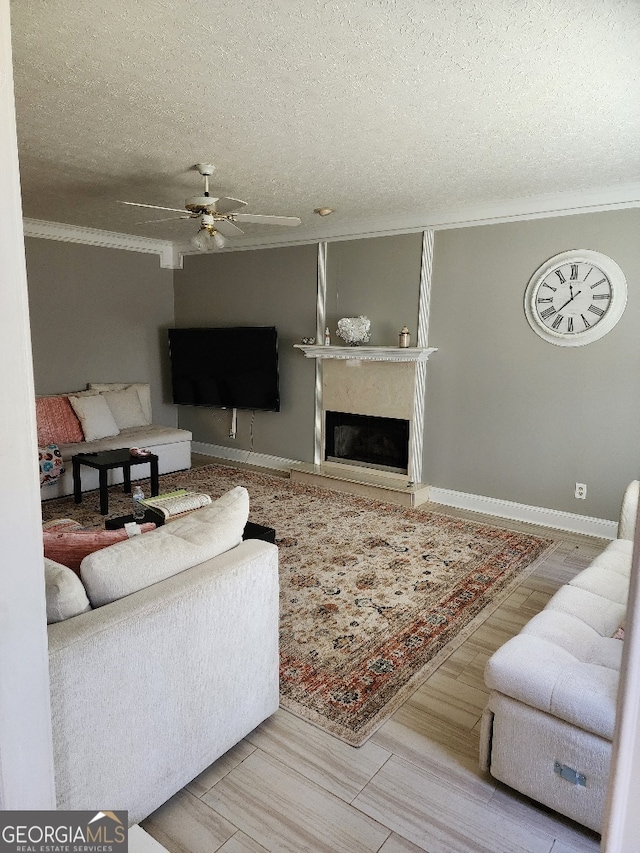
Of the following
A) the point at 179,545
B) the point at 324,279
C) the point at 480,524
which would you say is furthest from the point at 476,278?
the point at 179,545

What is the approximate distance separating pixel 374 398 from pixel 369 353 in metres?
0.45

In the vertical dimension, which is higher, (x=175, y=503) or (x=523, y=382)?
(x=523, y=382)

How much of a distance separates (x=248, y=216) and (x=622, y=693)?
345cm

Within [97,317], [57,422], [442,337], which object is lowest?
[57,422]

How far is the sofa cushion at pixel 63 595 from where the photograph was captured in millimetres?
1514

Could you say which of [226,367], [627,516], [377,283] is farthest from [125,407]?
[627,516]

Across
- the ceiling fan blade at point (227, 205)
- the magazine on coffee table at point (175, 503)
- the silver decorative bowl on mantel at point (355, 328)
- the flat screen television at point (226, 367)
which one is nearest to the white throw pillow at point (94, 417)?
the flat screen television at point (226, 367)

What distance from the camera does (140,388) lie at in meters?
6.38

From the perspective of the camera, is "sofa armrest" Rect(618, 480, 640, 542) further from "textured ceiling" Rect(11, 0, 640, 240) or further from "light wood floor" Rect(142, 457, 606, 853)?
"textured ceiling" Rect(11, 0, 640, 240)

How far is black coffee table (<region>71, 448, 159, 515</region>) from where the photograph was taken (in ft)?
14.9

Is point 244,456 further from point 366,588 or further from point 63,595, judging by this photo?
point 63,595

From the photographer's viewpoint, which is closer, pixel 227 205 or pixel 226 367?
pixel 227 205

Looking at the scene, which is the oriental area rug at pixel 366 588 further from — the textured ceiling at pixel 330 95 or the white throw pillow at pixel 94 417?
the textured ceiling at pixel 330 95

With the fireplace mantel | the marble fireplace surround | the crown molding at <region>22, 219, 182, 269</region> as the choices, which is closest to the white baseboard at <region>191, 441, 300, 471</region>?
the marble fireplace surround
